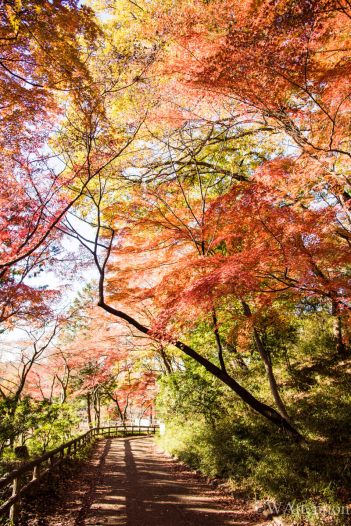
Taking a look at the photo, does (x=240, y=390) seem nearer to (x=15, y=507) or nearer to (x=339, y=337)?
(x=15, y=507)

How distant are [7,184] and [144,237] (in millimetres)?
3533

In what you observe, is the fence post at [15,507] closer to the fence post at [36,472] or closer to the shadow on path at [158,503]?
the shadow on path at [158,503]

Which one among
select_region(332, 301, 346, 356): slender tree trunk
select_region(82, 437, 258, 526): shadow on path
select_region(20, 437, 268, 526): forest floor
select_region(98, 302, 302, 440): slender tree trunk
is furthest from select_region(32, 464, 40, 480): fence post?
select_region(332, 301, 346, 356): slender tree trunk

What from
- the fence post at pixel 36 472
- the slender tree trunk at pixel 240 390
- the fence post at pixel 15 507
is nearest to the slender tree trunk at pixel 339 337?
the slender tree trunk at pixel 240 390

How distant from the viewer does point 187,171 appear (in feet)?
29.9

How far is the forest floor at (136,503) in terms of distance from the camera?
5.13m

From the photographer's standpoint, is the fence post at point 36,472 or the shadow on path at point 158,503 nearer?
the shadow on path at point 158,503

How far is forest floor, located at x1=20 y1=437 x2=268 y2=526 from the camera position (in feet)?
16.8

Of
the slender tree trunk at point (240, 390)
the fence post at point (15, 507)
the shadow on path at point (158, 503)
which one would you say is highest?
the slender tree trunk at point (240, 390)

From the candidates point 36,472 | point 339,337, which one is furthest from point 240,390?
point 339,337

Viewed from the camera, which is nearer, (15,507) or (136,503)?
(15,507)

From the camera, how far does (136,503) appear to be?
616 centimetres

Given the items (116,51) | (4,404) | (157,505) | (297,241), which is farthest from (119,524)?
(116,51)

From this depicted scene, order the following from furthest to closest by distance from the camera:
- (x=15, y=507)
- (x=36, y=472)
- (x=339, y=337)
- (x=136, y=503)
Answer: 1. (x=339, y=337)
2. (x=136, y=503)
3. (x=36, y=472)
4. (x=15, y=507)
